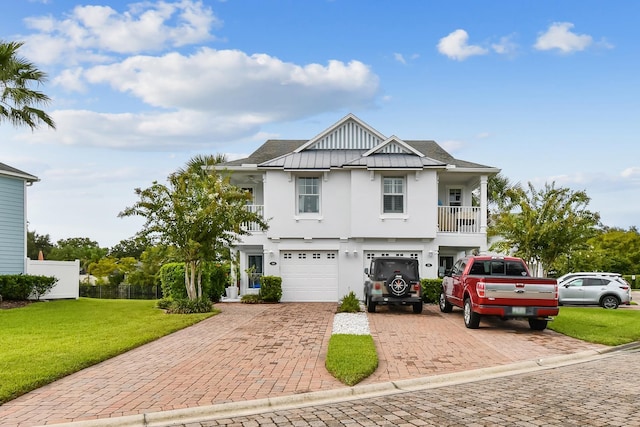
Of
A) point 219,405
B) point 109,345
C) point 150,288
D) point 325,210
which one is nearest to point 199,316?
point 109,345

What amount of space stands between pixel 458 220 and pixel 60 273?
17.6 metres

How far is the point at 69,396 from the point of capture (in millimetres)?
7562

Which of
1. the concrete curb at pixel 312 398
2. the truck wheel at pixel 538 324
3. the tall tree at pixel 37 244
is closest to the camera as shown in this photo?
the concrete curb at pixel 312 398

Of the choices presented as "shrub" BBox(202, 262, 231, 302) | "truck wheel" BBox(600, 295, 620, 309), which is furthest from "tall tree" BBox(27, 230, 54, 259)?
"truck wheel" BBox(600, 295, 620, 309)

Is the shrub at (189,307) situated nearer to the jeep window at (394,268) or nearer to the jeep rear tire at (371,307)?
the jeep rear tire at (371,307)

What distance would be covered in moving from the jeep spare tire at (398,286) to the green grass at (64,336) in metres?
5.89

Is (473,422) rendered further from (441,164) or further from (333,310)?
(441,164)

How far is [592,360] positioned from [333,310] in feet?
33.1

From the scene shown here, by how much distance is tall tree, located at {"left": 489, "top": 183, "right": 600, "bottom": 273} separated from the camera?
803 inches

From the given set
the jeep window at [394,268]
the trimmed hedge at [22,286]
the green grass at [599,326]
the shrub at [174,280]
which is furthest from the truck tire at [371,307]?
the trimmed hedge at [22,286]

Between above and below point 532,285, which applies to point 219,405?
below

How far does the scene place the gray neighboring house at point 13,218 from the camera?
75.1ft

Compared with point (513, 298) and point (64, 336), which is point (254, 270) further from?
point (513, 298)

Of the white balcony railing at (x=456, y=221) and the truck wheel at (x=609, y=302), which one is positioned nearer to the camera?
the truck wheel at (x=609, y=302)
